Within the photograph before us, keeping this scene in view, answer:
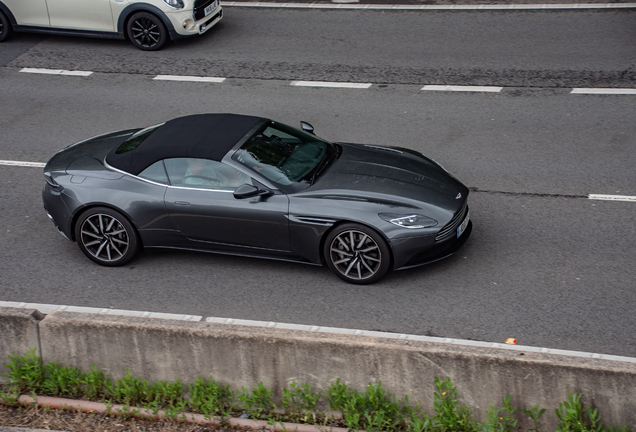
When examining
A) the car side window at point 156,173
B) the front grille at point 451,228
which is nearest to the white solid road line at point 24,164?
the car side window at point 156,173

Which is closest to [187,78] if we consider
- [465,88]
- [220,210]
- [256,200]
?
[465,88]

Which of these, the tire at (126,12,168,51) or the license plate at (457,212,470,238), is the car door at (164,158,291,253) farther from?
the tire at (126,12,168,51)

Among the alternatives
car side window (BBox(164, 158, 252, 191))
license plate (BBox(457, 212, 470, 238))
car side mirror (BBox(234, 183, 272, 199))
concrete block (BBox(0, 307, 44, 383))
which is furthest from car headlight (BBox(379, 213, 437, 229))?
concrete block (BBox(0, 307, 44, 383))

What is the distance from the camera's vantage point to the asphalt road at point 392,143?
6.66 metres

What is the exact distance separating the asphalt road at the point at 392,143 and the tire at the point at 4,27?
49 centimetres

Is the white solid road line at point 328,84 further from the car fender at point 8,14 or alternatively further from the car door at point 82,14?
the car fender at point 8,14

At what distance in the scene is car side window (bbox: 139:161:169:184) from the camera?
7.29 metres

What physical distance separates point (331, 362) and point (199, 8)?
9897 millimetres

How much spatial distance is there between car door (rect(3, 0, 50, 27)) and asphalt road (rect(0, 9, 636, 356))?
18.1 inches

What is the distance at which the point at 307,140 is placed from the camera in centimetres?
798

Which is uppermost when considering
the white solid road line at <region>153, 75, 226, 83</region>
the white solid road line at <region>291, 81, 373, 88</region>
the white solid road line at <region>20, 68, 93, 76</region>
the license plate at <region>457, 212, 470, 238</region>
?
the white solid road line at <region>20, 68, 93, 76</region>

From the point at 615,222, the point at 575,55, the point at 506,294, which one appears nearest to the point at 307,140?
the point at 506,294

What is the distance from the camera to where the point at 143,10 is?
13242 mm

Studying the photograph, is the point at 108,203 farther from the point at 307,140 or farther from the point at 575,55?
the point at 575,55
